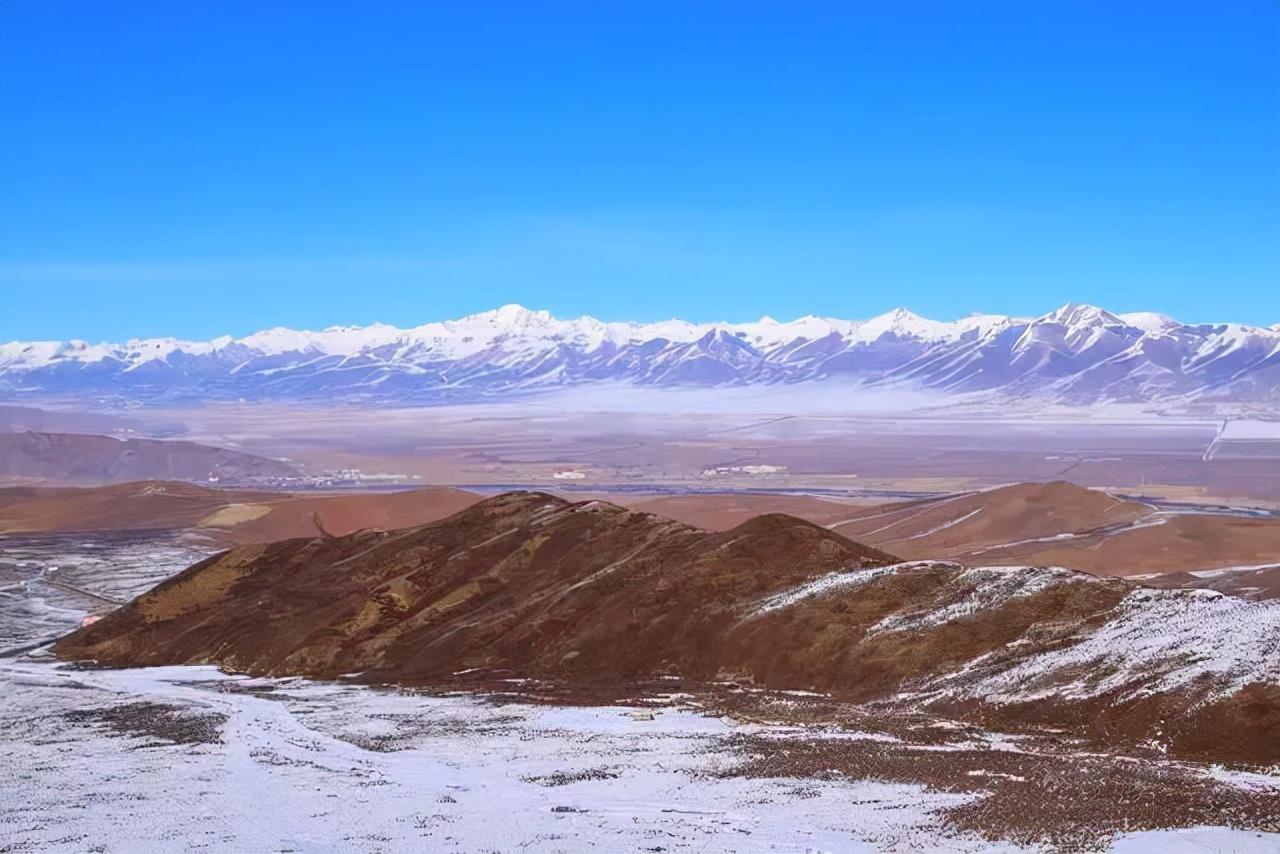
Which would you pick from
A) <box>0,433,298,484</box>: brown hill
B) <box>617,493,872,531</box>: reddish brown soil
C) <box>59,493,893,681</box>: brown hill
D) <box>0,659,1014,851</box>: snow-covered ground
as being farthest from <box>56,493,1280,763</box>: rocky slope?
<box>0,433,298,484</box>: brown hill

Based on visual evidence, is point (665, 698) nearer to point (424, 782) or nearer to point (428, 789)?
point (424, 782)

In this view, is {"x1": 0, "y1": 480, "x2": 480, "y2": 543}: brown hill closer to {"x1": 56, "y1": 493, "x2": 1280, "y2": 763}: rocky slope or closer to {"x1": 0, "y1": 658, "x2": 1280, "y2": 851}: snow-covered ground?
{"x1": 56, "y1": 493, "x2": 1280, "y2": 763}: rocky slope

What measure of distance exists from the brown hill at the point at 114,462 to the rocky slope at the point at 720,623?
116 metres

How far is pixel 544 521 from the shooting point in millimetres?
59938

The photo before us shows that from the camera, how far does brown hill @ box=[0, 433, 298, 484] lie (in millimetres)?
173125

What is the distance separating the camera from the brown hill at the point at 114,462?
173125 mm

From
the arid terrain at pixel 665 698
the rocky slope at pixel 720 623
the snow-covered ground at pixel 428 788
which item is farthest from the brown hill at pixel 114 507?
the snow-covered ground at pixel 428 788

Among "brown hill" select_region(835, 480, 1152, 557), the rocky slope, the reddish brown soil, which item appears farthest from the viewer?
the reddish brown soil

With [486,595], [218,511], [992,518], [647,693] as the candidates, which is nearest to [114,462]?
[218,511]

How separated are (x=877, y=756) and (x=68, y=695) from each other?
27950 mm

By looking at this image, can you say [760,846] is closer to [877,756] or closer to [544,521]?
[877,756]

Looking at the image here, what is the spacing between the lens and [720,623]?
149 feet

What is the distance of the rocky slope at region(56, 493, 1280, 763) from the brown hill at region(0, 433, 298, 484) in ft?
382

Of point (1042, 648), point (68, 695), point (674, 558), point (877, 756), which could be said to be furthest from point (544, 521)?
point (877, 756)
